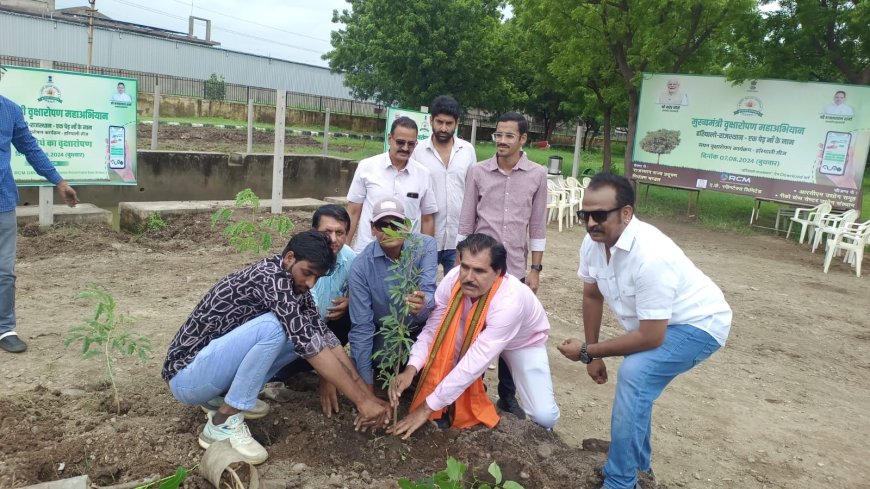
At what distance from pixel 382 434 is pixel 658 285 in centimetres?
149

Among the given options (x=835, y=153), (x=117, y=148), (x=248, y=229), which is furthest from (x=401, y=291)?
(x=835, y=153)

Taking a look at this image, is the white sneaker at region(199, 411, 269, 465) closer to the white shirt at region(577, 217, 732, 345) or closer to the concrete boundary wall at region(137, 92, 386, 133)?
the white shirt at region(577, 217, 732, 345)

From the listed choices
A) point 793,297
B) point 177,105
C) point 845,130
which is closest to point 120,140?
point 793,297

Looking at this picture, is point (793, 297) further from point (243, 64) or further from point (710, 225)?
point (243, 64)

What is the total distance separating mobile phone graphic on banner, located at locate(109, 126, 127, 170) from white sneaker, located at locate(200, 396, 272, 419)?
18.1 ft

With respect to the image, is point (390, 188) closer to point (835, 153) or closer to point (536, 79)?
point (835, 153)

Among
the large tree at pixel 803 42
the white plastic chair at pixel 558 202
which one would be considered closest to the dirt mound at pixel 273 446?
the white plastic chair at pixel 558 202

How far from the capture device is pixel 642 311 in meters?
2.79

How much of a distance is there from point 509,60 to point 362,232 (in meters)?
23.7

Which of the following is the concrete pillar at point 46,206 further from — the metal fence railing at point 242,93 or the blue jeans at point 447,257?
the metal fence railing at point 242,93

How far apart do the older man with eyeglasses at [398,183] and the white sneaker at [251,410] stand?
1.32m

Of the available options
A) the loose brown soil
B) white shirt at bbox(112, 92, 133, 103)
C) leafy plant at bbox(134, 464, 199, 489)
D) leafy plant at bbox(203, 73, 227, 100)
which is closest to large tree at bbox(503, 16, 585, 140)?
white shirt at bbox(112, 92, 133, 103)

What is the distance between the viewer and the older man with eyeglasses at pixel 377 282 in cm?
333

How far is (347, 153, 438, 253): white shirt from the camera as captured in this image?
421 cm
